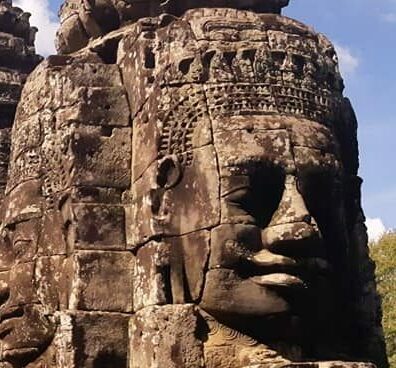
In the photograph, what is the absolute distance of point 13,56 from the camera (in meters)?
12.5

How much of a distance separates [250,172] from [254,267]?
81cm

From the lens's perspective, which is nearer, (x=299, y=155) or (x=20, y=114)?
(x=299, y=155)

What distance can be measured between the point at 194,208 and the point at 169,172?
1.39 ft

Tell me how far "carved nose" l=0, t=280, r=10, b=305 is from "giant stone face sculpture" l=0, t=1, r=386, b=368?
53mm

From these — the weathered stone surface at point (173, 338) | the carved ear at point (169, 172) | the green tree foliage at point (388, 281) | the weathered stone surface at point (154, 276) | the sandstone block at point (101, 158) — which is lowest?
the weathered stone surface at point (173, 338)

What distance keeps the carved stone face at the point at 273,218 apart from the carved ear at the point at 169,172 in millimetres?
387

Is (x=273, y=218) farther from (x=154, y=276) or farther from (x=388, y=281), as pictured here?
(x=388, y=281)

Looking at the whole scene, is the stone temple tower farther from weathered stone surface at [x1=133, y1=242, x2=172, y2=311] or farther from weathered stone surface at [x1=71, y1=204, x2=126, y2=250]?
weathered stone surface at [x1=133, y1=242, x2=172, y2=311]

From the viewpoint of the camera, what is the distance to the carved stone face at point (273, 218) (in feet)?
25.8

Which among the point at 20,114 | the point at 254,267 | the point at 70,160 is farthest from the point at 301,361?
the point at 20,114

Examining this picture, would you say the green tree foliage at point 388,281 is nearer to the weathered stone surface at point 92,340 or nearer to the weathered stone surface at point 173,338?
the weathered stone surface at point 92,340

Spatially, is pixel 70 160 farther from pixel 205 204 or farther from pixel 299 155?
pixel 299 155

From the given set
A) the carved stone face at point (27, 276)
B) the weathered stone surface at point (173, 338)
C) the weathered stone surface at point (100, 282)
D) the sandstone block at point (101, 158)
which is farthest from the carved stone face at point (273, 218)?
the carved stone face at point (27, 276)

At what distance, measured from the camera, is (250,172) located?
8.14 metres
